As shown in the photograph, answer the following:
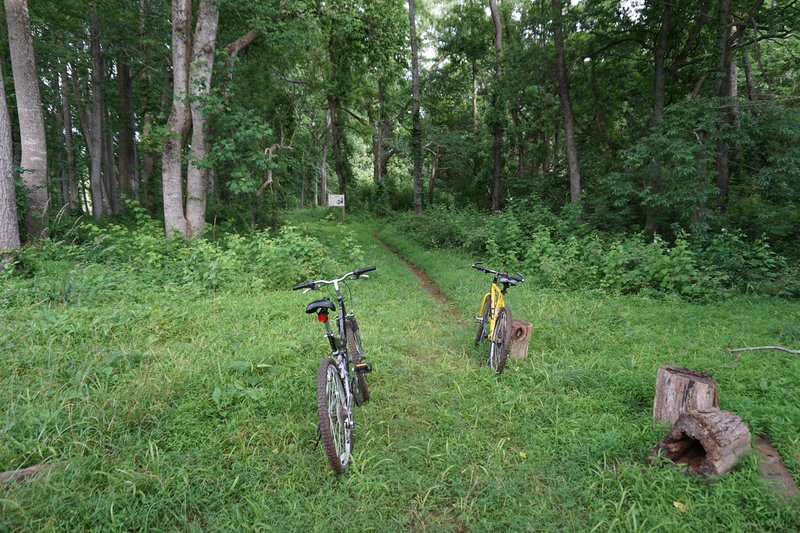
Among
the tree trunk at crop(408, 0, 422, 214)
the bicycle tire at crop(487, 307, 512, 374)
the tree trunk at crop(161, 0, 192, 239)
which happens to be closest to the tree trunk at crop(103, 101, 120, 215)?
the tree trunk at crop(161, 0, 192, 239)

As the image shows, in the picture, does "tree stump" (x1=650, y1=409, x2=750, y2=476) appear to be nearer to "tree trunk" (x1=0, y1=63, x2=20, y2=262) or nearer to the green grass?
the green grass

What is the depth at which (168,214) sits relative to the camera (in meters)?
9.05

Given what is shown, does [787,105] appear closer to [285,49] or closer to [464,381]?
[464,381]

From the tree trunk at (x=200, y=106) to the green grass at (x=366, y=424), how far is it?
4069mm

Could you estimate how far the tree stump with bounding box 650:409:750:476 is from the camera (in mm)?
2580

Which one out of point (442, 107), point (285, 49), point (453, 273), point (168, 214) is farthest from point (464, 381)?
point (442, 107)

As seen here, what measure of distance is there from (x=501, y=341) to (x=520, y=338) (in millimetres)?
444

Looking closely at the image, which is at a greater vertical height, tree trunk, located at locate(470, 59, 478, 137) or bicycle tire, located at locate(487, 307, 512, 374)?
tree trunk, located at locate(470, 59, 478, 137)

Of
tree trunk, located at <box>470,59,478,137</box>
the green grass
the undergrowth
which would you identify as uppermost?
tree trunk, located at <box>470,59,478,137</box>

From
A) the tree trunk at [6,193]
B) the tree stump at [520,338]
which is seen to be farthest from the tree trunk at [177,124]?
the tree stump at [520,338]

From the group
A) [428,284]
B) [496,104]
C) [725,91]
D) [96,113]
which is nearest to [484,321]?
[428,284]

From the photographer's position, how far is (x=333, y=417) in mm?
2918

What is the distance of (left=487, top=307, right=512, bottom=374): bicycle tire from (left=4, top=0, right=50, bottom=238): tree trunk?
9.32 m

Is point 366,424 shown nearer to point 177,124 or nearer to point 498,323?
point 498,323
